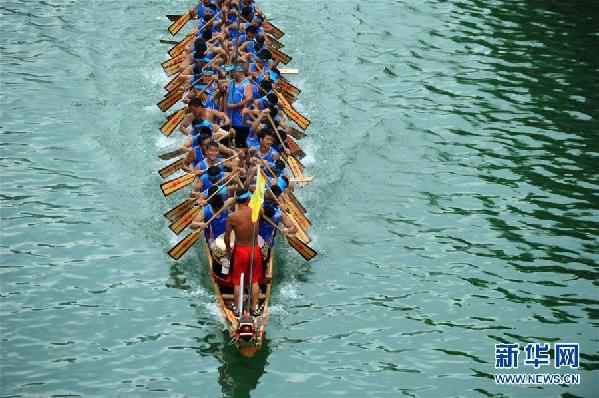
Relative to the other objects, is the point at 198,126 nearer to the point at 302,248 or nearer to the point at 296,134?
the point at 296,134

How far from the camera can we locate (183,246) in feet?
56.9

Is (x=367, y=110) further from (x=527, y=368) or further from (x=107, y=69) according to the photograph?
(x=527, y=368)

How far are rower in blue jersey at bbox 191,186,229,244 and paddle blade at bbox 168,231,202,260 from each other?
24 centimetres

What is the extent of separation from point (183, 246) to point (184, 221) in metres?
0.56

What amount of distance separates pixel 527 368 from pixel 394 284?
2.95 metres

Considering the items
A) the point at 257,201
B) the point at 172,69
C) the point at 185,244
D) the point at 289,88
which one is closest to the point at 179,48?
the point at 172,69

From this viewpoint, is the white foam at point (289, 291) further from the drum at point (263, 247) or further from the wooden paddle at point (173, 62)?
the wooden paddle at point (173, 62)

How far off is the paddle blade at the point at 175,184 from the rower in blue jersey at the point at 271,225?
6.05ft

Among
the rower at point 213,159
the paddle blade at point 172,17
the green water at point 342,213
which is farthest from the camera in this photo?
the paddle blade at point 172,17

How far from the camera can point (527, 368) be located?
16109 millimetres

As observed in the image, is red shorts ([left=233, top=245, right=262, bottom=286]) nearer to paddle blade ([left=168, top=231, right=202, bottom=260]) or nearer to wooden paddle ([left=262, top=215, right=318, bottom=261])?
paddle blade ([left=168, top=231, right=202, bottom=260])

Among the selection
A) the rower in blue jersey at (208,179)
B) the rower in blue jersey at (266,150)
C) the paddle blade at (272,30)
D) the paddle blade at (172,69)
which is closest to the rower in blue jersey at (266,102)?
the rower in blue jersey at (266,150)

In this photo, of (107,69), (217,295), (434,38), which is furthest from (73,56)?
(217,295)

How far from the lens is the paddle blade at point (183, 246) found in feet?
56.6
